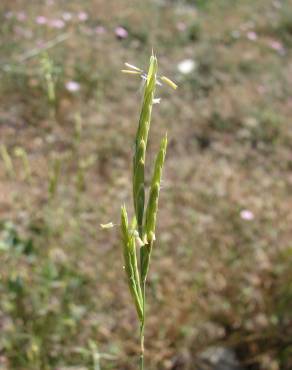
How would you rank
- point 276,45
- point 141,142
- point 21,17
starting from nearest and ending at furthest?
1. point 141,142
2. point 21,17
3. point 276,45

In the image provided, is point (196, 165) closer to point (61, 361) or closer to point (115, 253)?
point (115, 253)

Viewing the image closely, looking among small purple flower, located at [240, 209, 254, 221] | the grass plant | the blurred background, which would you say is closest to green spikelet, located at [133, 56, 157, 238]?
the grass plant

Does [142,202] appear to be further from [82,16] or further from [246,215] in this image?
[82,16]

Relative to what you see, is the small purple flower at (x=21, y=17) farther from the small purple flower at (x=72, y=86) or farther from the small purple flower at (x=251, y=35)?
the small purple flower at (x=251, y=35)

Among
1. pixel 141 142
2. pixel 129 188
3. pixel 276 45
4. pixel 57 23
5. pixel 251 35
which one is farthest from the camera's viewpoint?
pixel 251 35

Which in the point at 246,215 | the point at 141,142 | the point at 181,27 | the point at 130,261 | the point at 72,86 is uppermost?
the point at 141,142

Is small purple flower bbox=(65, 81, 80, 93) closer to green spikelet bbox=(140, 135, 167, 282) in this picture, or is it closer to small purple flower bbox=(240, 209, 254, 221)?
small purple flower bbox=(240, 209, 254, 221)

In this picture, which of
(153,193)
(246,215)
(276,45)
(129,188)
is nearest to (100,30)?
(276,45)

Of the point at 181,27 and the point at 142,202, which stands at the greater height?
the point at 142,202

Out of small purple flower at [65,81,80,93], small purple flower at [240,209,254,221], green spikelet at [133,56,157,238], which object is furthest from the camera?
small purple flower at [65,81,80,93]
